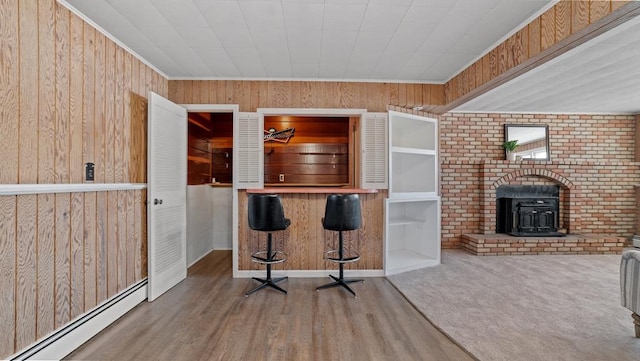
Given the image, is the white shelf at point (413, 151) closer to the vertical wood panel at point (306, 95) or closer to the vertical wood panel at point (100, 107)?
the vertical wood panel at point (306, 95)

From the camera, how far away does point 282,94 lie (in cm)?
396

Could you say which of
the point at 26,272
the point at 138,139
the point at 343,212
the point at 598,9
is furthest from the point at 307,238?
the point at 598,9

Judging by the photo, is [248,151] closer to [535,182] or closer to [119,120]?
[119,120]

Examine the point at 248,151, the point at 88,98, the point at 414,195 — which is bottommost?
the point at 414,195

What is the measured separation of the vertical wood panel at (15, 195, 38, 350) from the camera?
1845 millimetres

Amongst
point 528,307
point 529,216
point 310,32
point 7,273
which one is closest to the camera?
point 7,273

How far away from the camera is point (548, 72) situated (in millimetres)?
3738

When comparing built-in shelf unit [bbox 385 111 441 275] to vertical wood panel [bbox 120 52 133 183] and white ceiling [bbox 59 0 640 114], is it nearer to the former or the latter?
white ceiling [bbox 59 0 640 114]

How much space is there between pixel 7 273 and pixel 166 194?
168cm

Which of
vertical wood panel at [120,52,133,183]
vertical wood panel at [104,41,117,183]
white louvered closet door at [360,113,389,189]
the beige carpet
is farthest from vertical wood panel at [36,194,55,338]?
white louvered closet door at [360,113,389,189]

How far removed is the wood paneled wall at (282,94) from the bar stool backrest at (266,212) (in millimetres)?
1331

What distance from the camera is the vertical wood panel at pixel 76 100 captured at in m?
2.28

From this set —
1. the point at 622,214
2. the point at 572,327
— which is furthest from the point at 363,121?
the point at 622,214

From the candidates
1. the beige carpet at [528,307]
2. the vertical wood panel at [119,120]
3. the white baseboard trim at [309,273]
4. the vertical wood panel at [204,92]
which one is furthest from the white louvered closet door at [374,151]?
the vertical wood panel at [119,120]
